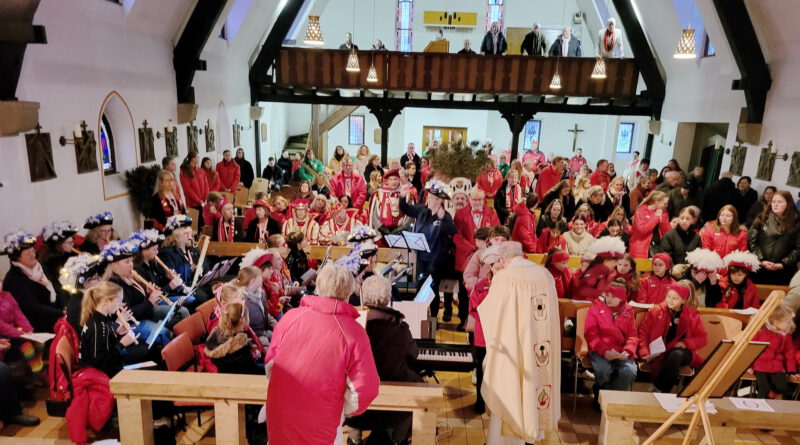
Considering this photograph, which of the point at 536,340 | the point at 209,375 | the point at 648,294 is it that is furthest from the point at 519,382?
the point at 648,294

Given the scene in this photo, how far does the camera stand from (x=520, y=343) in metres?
3.62

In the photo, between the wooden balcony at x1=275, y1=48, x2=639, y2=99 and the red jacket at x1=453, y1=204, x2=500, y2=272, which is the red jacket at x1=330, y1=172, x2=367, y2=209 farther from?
the wooden balcony at x1=275, y1=48, x2=639, y2=99

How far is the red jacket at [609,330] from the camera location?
4.86 m

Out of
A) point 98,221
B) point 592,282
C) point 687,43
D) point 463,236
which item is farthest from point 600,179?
point 98,221

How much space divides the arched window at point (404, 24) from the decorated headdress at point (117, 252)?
16636 mm

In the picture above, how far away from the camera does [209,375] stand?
3264mm

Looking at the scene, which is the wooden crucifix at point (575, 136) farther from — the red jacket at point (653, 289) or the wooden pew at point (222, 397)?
the wooden pew at point (222, 397)

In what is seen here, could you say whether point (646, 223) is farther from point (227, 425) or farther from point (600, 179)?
point (227, 425)

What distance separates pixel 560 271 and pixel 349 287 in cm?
364

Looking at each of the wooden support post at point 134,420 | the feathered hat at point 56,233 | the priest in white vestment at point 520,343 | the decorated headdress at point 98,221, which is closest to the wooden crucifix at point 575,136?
the decorated headdress at point 98,221

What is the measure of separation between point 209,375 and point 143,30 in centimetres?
846

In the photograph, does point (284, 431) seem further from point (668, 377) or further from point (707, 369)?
point (668, 377)

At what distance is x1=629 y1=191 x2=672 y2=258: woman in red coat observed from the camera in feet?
24.3

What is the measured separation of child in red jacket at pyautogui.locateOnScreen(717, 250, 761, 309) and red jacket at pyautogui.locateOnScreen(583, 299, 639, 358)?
1.74 meters
